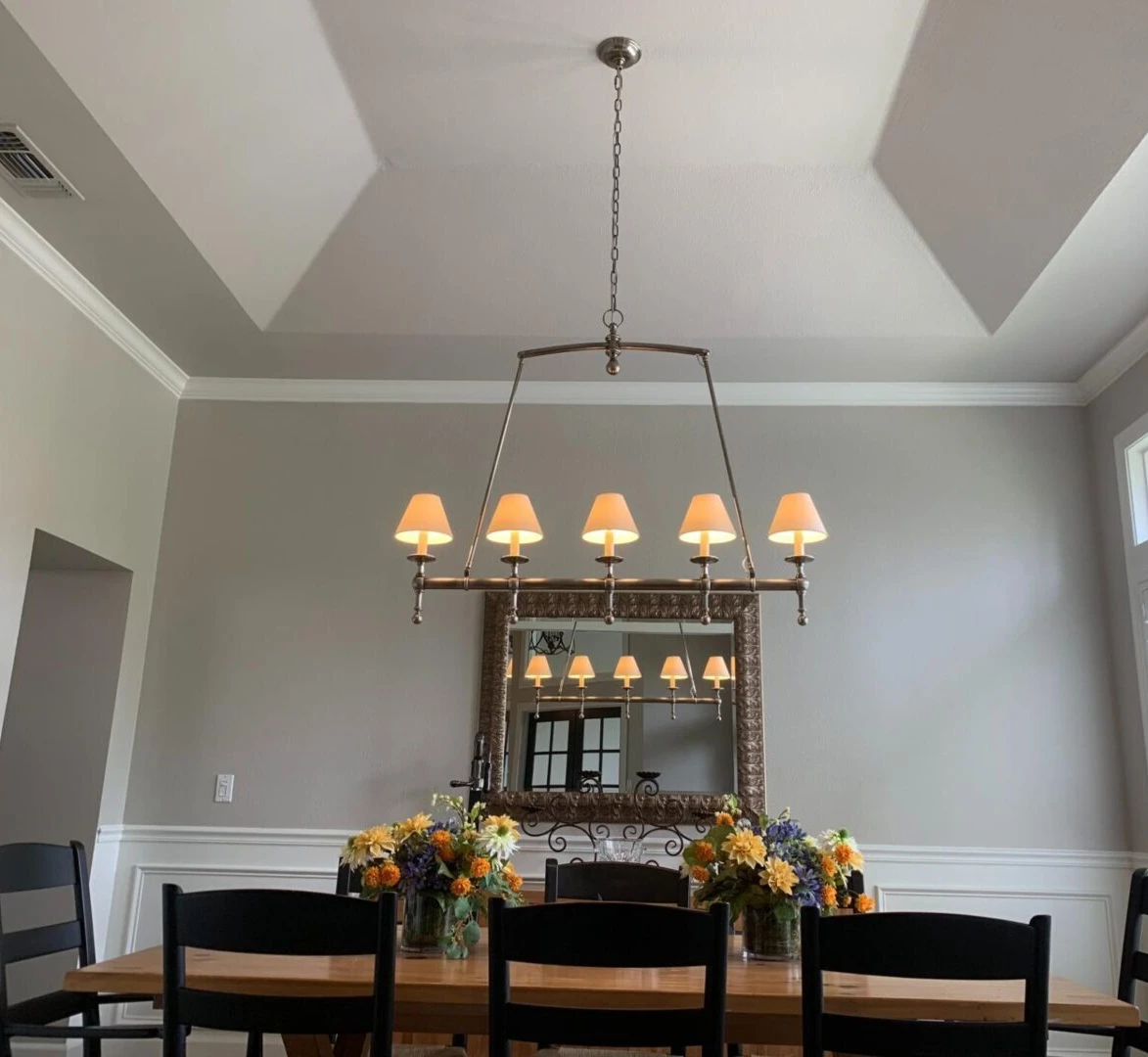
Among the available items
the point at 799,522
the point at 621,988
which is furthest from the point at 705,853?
the point at 799,522

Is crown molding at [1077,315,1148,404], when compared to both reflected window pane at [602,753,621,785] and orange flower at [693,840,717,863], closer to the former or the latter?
reflected window pane at [602,753,621,785]

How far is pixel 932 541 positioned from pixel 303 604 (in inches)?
110

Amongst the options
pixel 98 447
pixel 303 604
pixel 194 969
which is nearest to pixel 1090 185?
pixel 194 969

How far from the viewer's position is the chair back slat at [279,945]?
5.49 feet

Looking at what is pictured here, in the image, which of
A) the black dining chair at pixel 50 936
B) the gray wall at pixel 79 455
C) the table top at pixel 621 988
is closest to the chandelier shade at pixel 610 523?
the table top at pixel 621 988

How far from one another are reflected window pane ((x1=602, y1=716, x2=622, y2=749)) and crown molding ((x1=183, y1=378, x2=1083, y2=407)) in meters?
1.45

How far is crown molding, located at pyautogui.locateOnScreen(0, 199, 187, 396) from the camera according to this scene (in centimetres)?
324

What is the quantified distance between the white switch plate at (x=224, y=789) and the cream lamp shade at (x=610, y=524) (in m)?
2.28

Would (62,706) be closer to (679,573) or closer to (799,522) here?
(679,573)

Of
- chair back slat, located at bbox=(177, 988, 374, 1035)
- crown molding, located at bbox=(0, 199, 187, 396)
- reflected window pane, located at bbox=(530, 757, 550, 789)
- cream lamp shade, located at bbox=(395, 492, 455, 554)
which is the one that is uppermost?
crown molding, located at bbox=(0, 199, 187, 396)

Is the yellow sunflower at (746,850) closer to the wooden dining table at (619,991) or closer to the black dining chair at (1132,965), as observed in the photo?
the wooden dining table at (619,991)

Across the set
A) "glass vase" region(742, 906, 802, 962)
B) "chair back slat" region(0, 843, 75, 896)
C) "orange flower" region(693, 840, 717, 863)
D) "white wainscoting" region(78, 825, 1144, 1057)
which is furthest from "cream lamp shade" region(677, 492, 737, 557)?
"chair back slat" region(0, 843, 75, 896)

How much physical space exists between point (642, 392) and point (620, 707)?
144 cm

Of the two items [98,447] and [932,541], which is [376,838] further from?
[932,541]
